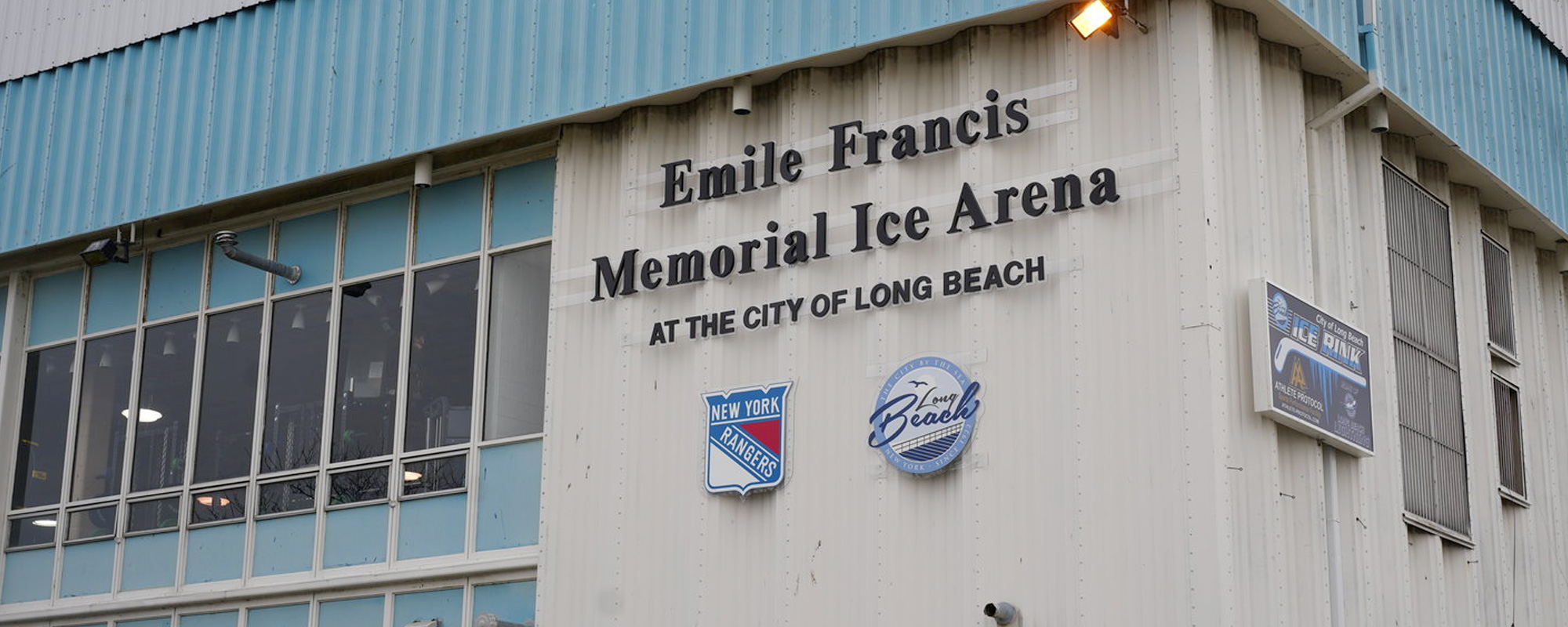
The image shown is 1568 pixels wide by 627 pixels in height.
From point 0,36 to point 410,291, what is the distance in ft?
25.1

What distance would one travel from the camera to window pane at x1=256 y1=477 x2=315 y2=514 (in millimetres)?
17656

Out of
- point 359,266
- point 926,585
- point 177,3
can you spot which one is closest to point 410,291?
point 359,266

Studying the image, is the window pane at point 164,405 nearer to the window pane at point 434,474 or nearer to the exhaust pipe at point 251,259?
the exhaust pipe at point 251,259

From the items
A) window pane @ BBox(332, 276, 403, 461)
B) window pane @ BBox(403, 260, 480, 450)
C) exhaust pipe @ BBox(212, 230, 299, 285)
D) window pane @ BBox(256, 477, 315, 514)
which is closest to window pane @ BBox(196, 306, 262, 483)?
window pane @ BBox(256, 477, 315, 514)

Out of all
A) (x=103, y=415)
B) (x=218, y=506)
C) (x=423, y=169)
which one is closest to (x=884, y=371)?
(x=423, y=169)

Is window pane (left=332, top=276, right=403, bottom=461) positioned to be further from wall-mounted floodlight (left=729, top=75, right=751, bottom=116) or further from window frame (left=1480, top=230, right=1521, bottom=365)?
window frame (left=1480, top=230, right=1521, bottom=365)

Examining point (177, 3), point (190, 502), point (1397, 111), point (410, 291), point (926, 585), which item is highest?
point (177, 3)

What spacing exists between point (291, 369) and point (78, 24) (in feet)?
18.2

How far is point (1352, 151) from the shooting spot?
51.3 feet

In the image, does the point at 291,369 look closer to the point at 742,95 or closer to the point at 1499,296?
the point at 742,95

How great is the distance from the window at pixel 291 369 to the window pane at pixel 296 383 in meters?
0.02

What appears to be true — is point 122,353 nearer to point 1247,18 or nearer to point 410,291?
point 410,291

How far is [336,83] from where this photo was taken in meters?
18.0

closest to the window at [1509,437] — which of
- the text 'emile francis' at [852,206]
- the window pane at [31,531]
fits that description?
the text 'emile francis' at [852,206]
